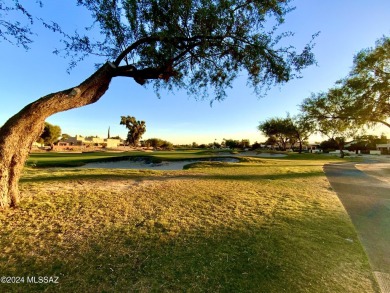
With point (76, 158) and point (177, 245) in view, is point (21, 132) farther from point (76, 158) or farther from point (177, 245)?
point (76, 158)

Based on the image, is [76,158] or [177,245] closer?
[177,245]

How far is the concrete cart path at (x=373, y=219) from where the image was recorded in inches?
145

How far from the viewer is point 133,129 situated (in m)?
90.9

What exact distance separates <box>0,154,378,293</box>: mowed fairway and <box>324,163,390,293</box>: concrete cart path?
0.62 ft

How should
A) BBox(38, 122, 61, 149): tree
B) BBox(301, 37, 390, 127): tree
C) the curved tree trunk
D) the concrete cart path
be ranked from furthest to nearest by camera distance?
BBox(38, 122, 61, 149): tree < BBox(301, 37, 390, 127): tree < the curved tree trunk < the concrete cart path

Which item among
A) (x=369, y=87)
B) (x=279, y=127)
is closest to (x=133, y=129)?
(x=279, y=127)

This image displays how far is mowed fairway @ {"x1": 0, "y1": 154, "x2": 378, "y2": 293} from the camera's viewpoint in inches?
122

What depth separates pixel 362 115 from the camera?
1942 centimetres

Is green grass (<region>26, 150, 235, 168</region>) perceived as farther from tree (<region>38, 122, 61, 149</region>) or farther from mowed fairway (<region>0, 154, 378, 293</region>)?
tree (<region>38, 122, 61, 149</region>)

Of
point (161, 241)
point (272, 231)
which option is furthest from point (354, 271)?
point (161, 241)

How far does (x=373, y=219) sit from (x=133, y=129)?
296 ft

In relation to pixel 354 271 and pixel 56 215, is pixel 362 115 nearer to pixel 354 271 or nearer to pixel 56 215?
pixel 354 271

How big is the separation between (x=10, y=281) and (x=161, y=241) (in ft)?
7.27

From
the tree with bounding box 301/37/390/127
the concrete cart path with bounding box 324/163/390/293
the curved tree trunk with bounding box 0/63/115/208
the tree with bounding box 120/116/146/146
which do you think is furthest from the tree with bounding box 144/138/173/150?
the curved tree trunk with bounding box 0/63/115/208
